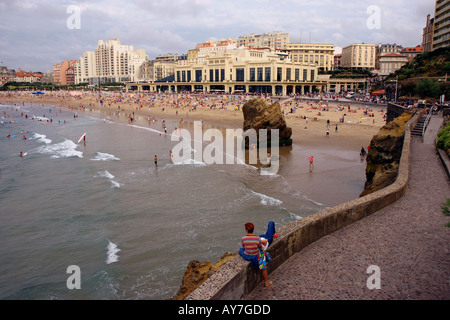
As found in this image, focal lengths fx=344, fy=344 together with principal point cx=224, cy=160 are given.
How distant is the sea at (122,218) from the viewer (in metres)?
9.98

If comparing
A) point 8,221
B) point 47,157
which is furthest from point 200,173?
point 47,157

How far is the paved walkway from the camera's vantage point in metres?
5.39

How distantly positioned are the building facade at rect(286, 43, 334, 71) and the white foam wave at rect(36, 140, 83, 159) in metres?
93.1

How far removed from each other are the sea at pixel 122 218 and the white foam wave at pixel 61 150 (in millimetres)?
1130

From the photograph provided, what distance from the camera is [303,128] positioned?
39031 millimetres

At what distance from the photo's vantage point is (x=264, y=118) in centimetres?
2742

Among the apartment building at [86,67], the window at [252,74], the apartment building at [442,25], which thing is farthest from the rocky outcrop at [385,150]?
the apartment building at [86,67]

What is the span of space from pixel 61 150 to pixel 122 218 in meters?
19.5

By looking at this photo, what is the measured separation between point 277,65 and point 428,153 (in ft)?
242

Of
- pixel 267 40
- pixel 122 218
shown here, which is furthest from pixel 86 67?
pixel 122 218

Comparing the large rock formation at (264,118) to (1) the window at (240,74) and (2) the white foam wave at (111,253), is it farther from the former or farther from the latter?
(1) the window at (240,74)

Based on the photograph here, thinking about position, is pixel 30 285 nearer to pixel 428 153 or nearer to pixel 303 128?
pixel 428 153
